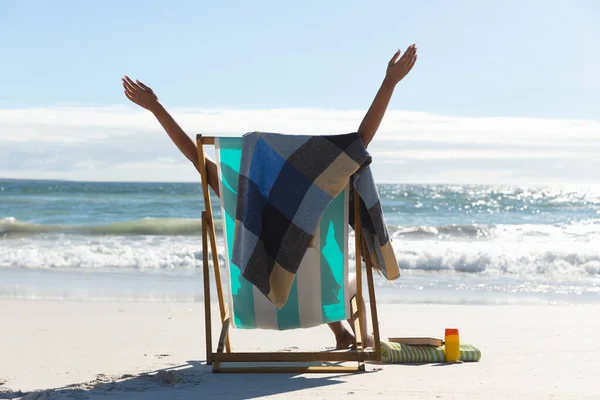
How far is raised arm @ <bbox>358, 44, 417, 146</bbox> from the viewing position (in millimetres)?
3510

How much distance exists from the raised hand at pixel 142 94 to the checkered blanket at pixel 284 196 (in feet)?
1.63

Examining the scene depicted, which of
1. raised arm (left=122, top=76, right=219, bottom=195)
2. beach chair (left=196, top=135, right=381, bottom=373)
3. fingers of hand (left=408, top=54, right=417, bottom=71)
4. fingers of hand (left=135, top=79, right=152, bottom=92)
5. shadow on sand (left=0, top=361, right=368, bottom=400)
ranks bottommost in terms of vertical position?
shadow on sand (left=0, top=361, right=368, bottom=400)

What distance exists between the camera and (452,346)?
3850mm

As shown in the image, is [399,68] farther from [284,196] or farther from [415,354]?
[415,354]

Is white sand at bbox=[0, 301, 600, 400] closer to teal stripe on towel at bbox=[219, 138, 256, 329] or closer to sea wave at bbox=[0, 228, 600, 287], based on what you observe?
teal stripe on towel at bbox=[219, 138, 256, 329]

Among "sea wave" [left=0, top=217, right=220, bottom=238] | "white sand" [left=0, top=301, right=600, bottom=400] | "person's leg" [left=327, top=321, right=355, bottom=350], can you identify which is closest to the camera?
"white sand" [left=0, top=301, right=600, bottom=400]

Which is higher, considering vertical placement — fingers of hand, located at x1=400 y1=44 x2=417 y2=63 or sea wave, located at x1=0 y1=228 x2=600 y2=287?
fingers of hand, located at x1=400 y1=44 x2=417 y2=63

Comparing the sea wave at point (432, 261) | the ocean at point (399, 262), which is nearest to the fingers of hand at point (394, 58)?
the ocean at point (399, 262)

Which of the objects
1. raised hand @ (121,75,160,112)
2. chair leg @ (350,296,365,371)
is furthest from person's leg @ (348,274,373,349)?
raised hand @ (121,75,160,112)

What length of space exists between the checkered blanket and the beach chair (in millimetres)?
104

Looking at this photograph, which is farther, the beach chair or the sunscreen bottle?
the sunscreen bottle

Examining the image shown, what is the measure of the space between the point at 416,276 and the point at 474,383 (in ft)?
19.9

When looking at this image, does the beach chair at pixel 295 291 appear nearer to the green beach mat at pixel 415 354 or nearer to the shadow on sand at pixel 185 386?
the shadow on sand at pixel 185 386

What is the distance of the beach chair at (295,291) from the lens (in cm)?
351
